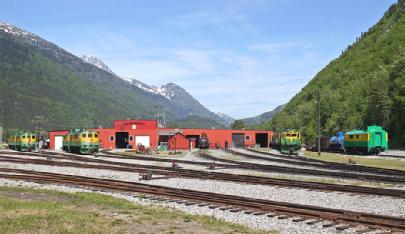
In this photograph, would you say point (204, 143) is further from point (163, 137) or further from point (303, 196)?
point (303, 196)

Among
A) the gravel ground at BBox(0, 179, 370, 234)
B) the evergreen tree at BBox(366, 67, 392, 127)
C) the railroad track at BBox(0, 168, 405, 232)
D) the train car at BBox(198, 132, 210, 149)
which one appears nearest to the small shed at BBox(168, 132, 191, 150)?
the train car at BBox(198, 132, 210, 149)

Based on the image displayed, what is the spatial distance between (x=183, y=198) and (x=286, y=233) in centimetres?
675

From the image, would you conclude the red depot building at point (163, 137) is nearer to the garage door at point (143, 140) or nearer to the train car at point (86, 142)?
the garage door at point (143, 140)

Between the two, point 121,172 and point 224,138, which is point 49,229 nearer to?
point 121,172

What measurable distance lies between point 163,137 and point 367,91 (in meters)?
48.8

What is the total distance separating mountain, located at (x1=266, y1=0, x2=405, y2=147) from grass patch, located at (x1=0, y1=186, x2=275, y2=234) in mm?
58239

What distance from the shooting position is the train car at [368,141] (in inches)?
2407

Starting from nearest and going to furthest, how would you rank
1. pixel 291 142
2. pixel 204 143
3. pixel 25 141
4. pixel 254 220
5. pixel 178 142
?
1. pixel 254 220
2. pixel 291 142
3. pixel 25 141
4. pixel 178 142
5. pixel 204 143

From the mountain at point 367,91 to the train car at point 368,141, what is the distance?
10.4 m

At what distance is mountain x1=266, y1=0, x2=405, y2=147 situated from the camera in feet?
292

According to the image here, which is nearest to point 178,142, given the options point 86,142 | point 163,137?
point 163,137

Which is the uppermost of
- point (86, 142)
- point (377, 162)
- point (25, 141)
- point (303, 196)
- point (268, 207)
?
point (25, 141)

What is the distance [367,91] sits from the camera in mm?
110000

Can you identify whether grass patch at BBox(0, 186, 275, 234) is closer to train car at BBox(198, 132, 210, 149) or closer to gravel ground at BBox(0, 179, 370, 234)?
gravel ground at BBox(0, 179, 370, 234)
